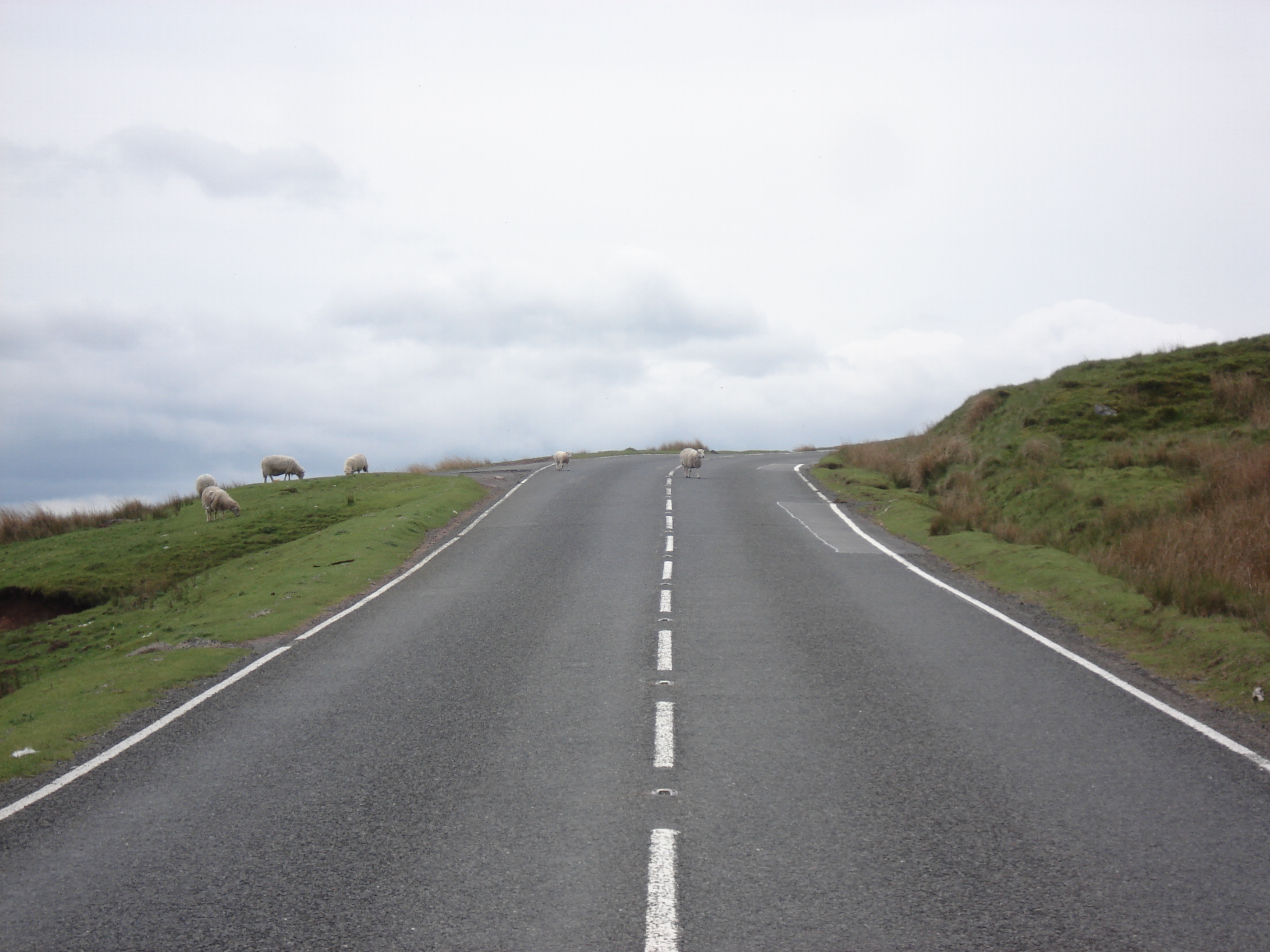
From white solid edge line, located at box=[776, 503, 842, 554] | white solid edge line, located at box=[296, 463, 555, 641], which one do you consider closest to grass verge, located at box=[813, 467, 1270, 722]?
white solid edge line, located at box=[776, 503, 842, 554]

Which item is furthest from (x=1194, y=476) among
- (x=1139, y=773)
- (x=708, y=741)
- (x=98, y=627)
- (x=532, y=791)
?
(x=98, y=627)

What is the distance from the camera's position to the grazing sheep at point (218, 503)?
29219mm

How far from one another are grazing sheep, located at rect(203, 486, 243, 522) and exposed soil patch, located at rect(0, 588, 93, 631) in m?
6.04

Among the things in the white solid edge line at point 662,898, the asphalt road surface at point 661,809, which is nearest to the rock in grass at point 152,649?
the asphalt road surface at point 661,809

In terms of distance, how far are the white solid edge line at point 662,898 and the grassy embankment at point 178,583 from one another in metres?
5.50

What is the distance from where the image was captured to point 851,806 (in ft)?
21.1

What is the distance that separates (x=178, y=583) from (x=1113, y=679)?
64.9 ft

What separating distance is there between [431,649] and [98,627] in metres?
10.8

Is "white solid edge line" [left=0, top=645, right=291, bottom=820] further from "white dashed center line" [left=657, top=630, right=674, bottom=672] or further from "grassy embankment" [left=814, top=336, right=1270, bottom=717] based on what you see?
"grassy embankment" [left=814, top=336, right=1270, bottom=717]

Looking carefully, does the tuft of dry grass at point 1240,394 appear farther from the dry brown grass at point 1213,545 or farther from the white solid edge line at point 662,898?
the white solid edge line at point 662,898

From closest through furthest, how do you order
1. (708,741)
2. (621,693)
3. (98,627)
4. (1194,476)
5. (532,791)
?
1. (532,791)
2. (708,741)
3. (621,693)
4. (98,627)
5. (1194,476)

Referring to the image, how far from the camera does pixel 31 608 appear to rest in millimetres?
23234

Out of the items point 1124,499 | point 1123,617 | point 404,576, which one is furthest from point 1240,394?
point 404,576

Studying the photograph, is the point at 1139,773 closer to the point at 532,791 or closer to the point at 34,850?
the point at 532,791
